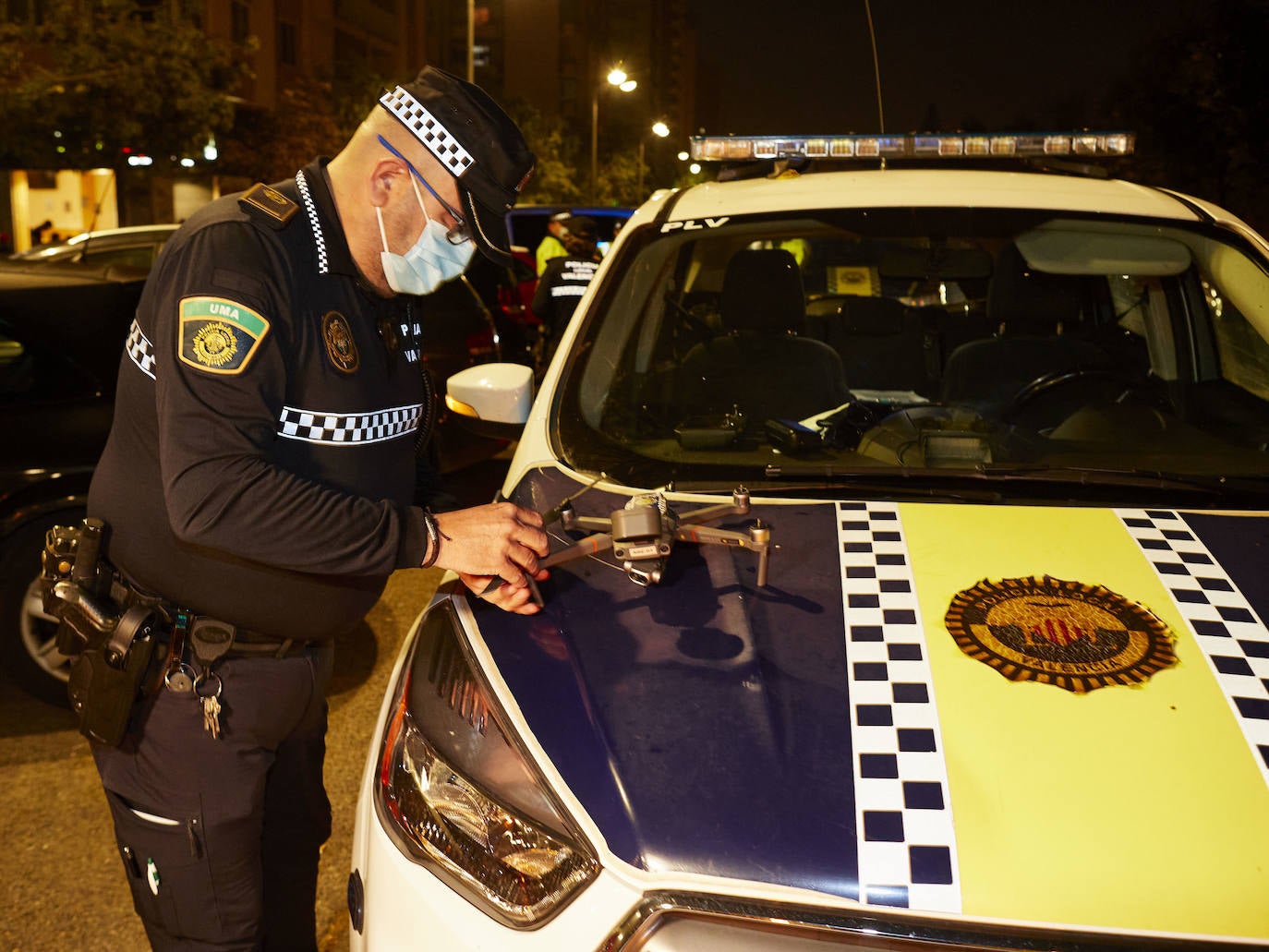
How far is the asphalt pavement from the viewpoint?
2.73 m

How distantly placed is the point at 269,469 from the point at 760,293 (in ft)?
5.94

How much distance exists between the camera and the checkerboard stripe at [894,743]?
1381 millimetres

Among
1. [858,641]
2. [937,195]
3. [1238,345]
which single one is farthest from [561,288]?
[858,641]

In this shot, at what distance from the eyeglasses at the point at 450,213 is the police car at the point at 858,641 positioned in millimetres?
521

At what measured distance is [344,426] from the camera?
1.83 meters

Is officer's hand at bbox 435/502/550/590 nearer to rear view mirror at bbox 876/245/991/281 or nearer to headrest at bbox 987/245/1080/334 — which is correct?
rear view mirror at bbox 876/245/991/281

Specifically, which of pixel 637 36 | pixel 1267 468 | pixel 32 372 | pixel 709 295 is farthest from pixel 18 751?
pixel 637 36

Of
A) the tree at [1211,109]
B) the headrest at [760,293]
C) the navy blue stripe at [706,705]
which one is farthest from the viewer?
the tree at [1211,109]

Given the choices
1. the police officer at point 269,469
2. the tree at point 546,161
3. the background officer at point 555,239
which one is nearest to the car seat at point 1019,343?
the police officer at point 269,469

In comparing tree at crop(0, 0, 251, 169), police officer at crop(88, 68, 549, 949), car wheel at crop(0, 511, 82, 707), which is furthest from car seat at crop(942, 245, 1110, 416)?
tree at crop(0, 0, 251, 169)

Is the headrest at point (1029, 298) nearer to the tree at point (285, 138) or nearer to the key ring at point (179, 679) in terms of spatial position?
the key ring at point (179, 679)

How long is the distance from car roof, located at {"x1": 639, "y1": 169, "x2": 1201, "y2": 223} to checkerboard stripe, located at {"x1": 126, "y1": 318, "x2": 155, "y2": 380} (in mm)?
1534

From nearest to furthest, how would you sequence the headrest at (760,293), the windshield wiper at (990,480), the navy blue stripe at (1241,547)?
the navy blue stripe at (1241,547), the windshield wiper at (990,480), the headrest at (760,293)

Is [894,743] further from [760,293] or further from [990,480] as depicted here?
[760,293]
